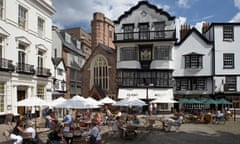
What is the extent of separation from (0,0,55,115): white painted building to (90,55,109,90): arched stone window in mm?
9865

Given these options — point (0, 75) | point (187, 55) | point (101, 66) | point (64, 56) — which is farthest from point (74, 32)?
point (0, 75)

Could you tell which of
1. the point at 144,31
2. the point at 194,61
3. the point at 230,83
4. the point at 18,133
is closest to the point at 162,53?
the point at 144,31

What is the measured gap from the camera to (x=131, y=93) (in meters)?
35.4

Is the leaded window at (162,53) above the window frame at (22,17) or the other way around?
the other way around

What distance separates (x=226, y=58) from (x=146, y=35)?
10966 mm

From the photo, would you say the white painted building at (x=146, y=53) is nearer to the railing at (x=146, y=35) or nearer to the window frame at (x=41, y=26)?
the railing at (x=146, y=35)

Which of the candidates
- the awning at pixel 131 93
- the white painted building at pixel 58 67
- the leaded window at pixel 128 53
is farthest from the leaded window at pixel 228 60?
the white painted building at pixel 58 67

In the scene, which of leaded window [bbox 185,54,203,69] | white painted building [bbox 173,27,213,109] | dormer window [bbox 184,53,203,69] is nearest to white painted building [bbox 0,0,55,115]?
white painted building [bbox 173,27,213,109]

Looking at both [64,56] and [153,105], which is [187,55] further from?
[64,56]

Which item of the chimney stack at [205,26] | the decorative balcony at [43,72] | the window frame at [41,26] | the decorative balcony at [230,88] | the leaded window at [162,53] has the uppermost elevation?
the chimney stack at [205,26]

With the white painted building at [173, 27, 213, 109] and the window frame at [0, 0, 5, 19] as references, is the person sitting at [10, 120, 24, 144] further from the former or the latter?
the white painted building at [173, 27, 213, 109]

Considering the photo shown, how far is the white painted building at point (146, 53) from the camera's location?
3556 centimetres

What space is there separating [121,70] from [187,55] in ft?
30.1

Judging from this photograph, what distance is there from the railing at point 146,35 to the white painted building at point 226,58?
574 cm
